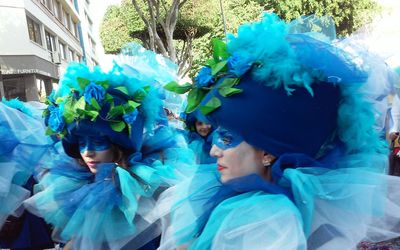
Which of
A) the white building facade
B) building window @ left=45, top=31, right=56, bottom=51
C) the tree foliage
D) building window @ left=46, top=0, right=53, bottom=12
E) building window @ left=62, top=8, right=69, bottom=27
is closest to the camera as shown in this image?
the tree foliage

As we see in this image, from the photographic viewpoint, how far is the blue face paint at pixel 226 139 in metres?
1.72

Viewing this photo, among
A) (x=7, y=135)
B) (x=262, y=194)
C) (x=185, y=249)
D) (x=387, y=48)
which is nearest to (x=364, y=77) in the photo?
(x=387, y=48)

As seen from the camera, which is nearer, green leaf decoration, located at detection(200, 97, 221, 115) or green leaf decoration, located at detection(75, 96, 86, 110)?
green leaf decoration, located at detection(200, 97, 221, 115)

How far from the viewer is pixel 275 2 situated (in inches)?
904

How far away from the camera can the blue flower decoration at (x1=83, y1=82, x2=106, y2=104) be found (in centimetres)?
247

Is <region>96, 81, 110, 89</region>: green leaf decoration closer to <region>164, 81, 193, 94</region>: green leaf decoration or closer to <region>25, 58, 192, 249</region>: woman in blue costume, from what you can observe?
<region>25, 58, 192, 249</region>: woman in blue costume

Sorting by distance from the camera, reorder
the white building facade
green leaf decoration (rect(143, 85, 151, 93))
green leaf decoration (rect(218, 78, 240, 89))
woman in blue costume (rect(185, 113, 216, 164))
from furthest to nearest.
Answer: the white building facade, woman in blue costume (rect(185, 113, 216, 164)), green leaf decoration (rect(143, 85, 151, 93)), green leaf decoration (rect(218, 78, 240, 89))

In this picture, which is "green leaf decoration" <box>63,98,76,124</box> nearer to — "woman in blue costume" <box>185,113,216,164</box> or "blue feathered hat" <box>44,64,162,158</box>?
"blue feathered hat" <box>44,64,162,158</box>

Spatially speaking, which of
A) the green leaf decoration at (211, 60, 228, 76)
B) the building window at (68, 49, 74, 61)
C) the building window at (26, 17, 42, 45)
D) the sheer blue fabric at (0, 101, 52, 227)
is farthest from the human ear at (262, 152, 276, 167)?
the building window at (68, 49, 74, 61)

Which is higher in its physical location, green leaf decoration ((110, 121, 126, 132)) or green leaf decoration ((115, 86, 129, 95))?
green leaf decoration ((115, 86, 129, 95))

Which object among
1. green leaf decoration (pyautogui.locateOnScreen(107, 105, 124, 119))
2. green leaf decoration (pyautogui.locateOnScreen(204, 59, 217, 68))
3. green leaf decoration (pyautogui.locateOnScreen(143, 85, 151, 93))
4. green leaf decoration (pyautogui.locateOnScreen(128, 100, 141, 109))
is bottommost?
green leaf decoration (pyautogui.locateOnScreen(107, 105, 124, 119))

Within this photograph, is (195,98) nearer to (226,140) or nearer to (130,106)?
(226,140)

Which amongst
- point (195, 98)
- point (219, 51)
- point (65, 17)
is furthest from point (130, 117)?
point (65, 17)

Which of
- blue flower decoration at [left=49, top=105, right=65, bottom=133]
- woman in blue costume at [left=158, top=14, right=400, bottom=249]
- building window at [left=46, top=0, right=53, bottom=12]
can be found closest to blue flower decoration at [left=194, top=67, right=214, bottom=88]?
woman in blue costume at [left=158, top=14, right=400, bottom=249]
